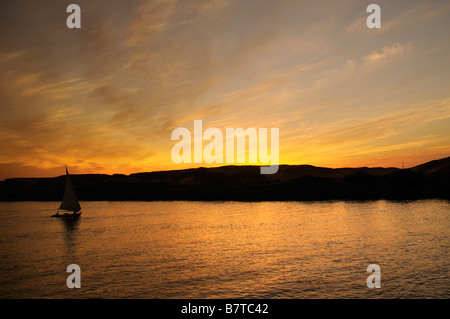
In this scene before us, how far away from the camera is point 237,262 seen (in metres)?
43.5

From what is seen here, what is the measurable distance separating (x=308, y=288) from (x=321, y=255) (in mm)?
15135

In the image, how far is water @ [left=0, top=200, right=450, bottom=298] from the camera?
3186 cm

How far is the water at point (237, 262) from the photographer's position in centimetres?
3186

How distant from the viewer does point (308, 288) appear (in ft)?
104

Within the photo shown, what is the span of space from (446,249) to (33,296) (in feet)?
178

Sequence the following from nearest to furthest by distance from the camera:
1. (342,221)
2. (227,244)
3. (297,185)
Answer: (227,244) → (342,221) → (297,185)

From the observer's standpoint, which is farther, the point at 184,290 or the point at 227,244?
the point at 227,244
